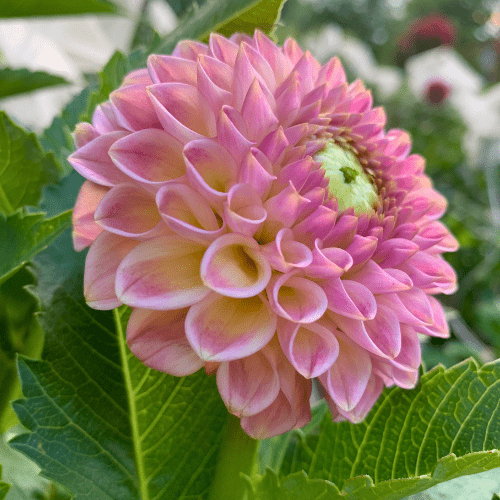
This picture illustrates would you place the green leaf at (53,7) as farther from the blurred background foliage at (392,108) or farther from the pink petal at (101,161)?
the pink petal at (101,161)

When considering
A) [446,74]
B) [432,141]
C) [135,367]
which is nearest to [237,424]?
[135,367]

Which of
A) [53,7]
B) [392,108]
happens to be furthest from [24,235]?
[392,108]

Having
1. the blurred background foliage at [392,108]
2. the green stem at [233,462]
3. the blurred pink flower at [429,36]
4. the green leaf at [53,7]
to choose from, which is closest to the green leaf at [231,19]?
the blurred background foliage at [392,108]

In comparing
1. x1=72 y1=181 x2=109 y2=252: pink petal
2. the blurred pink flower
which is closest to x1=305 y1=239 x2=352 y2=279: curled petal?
x1=72 y1=181 x2=109 y2=252: pink petal

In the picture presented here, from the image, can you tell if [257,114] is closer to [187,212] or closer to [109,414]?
[187,212]

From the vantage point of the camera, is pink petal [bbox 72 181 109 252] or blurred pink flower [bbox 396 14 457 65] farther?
blurred pink flower [bbox 396 14 457 65]

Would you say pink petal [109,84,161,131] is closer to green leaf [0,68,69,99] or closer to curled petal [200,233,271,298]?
curled petal [200,233,271,298]

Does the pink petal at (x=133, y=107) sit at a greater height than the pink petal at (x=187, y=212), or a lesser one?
greater
